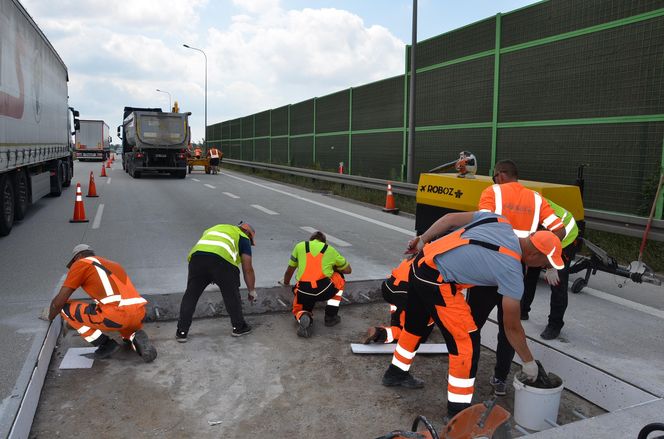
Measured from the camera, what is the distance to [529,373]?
3678 millimetres

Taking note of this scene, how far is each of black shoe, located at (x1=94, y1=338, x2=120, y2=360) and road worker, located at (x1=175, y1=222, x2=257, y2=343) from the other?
590mm

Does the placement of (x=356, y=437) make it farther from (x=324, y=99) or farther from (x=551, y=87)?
(x=324, y=99)

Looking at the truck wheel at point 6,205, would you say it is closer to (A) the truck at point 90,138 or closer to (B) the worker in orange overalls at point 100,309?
(B) the worker in orange overalls at point 100,309

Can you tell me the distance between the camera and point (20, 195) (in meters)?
11.6

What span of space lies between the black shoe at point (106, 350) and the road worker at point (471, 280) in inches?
109

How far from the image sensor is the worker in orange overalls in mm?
4863

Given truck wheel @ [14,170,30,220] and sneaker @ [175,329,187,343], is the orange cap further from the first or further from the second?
truck wheel @ [14,170,30,220]

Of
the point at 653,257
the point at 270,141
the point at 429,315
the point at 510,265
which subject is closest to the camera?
the point at 510,265

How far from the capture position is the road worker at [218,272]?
544 centimetres

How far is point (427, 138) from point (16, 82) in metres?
11.1

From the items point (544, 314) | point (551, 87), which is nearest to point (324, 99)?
point (551, 87)

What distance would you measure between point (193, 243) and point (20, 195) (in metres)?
4.56

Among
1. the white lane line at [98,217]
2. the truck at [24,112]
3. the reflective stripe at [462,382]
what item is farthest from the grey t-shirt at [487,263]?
the white lane line at [98,217]

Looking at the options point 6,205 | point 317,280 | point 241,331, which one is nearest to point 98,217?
point 6,205
